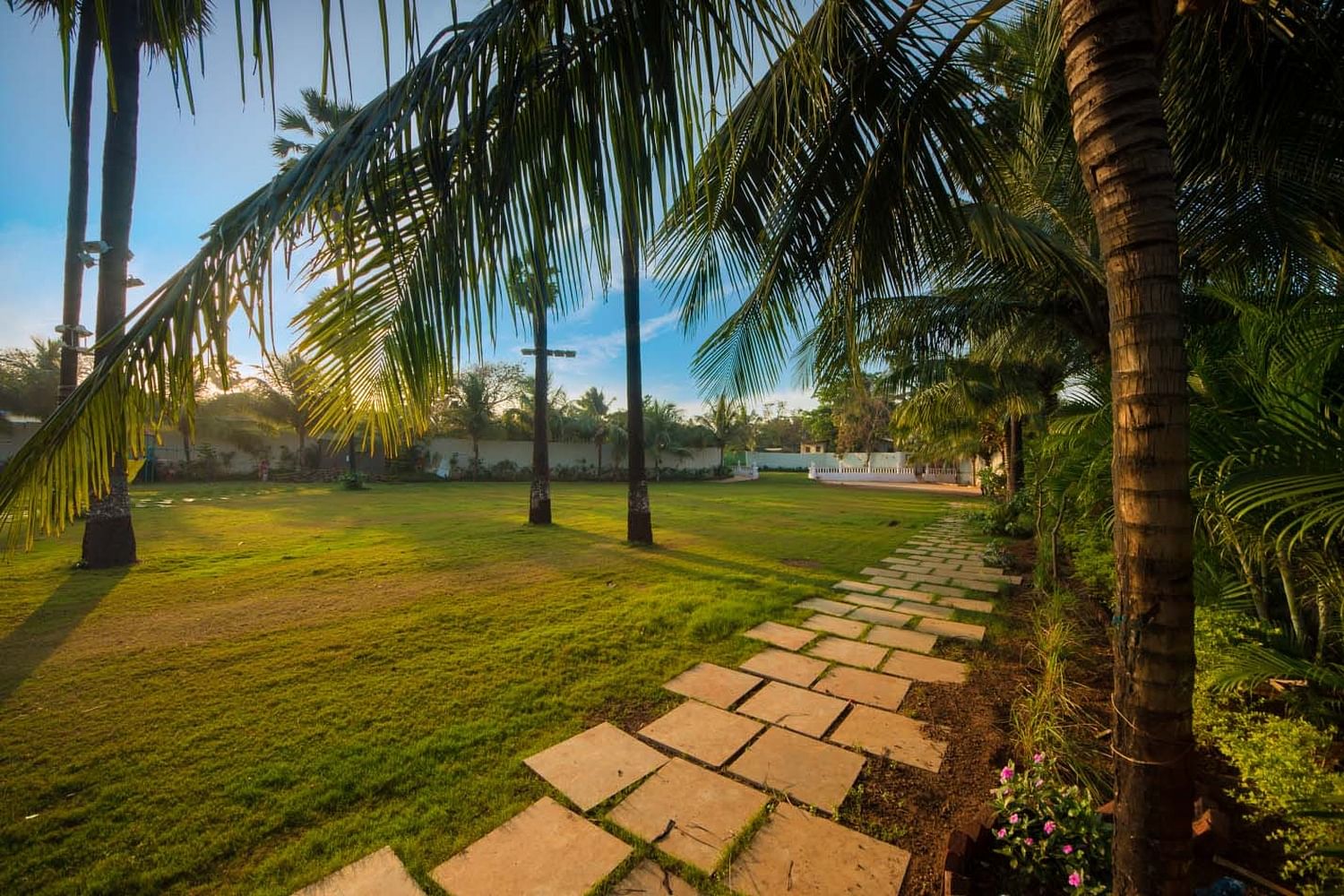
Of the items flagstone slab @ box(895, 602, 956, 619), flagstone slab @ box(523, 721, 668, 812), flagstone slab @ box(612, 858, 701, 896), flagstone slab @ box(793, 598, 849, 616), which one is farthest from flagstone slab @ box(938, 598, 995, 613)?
flagstone slab @ box(612, 858, 701, 896)

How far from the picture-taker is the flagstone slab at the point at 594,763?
2.03 meters

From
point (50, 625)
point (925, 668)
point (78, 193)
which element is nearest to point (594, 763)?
point (925, 668)

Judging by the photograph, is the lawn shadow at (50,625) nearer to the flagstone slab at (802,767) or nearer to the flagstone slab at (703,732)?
the flagstone slab at (703,732)

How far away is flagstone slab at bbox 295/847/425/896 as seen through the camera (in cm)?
155

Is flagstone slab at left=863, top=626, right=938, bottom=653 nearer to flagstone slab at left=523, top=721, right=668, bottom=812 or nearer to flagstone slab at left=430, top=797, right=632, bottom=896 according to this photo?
flagstone slab at left=523, top=721, right=668, bottom=812

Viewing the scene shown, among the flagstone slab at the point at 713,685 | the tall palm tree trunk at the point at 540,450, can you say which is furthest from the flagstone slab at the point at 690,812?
the tall palm tree trunk at the point at 540,450

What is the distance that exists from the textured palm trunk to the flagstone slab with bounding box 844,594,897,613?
3.16 m

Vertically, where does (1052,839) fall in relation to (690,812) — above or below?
above

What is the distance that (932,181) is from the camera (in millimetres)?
2422

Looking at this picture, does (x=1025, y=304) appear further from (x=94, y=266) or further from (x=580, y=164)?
(x=94, y=266)

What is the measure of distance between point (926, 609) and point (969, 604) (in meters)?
0.51

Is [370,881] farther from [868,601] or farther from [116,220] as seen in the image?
[116,220]

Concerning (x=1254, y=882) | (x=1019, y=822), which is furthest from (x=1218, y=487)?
(x=1019, y=822)

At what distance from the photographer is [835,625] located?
3.95m
